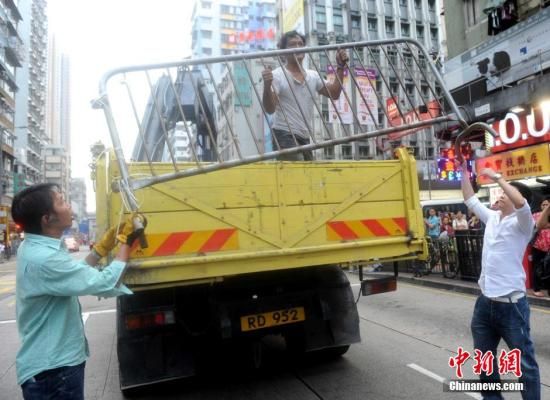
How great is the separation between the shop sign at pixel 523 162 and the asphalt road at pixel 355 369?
7.22 metres

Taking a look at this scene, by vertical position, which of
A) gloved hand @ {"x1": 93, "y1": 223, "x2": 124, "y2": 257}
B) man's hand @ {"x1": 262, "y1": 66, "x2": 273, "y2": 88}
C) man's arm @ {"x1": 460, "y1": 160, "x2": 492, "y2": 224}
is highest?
man's hand @ {"x1": 262, "y1": 66, "x2": 273, "y2": 88}

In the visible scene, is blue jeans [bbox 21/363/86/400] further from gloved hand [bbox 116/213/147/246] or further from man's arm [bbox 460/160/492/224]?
man's arm [bbox 460/160/492/224]

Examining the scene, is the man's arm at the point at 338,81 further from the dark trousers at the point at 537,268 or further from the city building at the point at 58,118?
the city building at the point at 58,118

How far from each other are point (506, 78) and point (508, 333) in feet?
49.8

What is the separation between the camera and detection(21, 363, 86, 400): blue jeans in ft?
7.25

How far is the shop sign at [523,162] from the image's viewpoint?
13.0 m

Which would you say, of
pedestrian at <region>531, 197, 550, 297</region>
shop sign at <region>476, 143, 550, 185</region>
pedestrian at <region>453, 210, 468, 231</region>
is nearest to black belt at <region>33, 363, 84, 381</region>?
pedestrian at <region>531, 197, 550, 297</region>

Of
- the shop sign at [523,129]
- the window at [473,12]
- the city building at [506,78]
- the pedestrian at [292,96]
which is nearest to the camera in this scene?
the pedestrian at [292,96]

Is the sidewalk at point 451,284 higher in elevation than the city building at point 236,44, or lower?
lower

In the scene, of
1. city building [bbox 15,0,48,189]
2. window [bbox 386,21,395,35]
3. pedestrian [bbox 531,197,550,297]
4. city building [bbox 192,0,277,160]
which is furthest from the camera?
city building [bbox 15,0,48,189]

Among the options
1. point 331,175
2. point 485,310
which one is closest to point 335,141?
point 331,175

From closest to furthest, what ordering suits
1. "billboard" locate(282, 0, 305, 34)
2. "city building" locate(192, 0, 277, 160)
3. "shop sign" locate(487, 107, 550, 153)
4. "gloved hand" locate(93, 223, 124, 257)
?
"gloved hand" locate(93, 223, 124, 257) < "city building" locate(192, 0, 277, 160) < "shop sign" locate(487, 107, 550, 153) < "billboard" locate(282, 0, 305, 34)

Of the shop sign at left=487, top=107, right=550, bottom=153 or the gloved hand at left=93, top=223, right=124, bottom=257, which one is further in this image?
the shop sign at left=487, top=107, right=550, bottom=153

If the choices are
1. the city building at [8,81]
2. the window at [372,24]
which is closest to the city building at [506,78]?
the window at [372,24]
